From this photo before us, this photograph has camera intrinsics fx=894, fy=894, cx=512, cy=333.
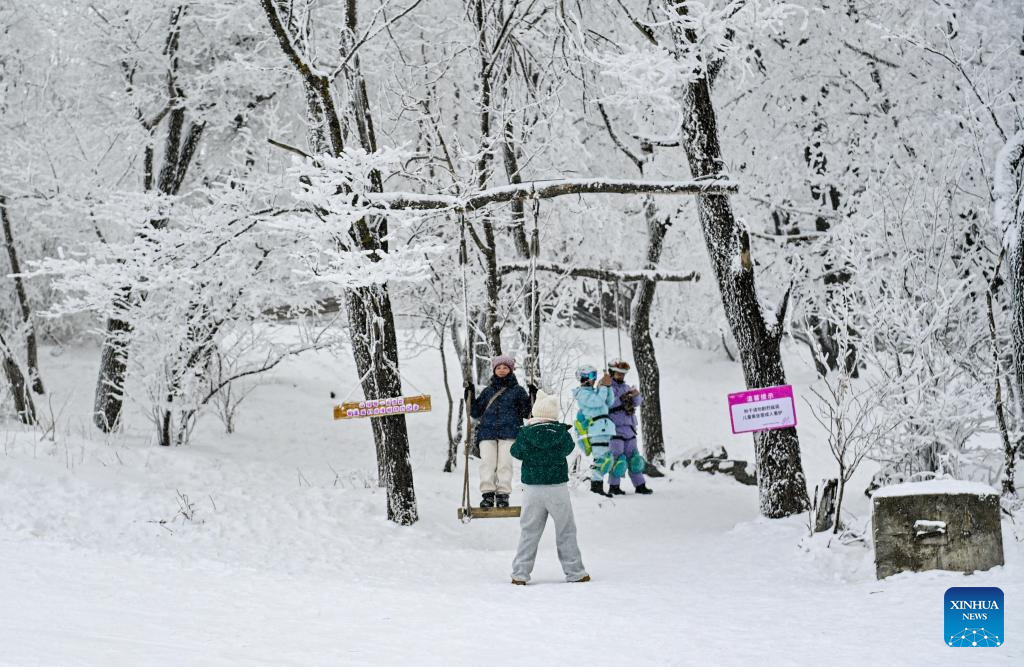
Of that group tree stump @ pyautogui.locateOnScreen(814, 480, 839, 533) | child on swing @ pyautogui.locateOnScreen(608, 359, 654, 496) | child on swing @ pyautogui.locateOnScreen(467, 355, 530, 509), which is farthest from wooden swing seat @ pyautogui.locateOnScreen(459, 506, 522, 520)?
child on swing @ pyautogui.locateOnScreen(608, 359, 654, 496)

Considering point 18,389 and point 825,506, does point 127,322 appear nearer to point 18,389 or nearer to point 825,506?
point 18,389

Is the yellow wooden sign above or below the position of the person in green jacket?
above

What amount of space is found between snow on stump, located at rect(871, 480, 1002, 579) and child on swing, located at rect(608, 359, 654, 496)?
5167 millimetres

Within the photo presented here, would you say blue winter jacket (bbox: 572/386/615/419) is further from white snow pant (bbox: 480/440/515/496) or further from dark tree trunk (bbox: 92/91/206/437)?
dark tree trunk (bbox: 92/91/206/437)

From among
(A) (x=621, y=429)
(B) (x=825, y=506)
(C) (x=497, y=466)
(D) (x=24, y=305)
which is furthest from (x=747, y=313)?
(D) (x=24, y=305)

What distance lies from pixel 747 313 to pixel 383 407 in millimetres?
3522

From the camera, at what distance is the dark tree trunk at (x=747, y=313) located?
27.5 feet

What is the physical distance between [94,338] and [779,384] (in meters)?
16.2

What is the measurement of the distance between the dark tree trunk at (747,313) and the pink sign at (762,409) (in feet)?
1.99

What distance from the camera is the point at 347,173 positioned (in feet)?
23.7

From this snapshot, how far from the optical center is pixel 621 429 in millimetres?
11328

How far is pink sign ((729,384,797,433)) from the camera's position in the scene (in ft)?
25.4

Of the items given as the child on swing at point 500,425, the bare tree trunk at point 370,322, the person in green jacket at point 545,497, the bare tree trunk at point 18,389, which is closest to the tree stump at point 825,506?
the person in green jacket at point 545,497

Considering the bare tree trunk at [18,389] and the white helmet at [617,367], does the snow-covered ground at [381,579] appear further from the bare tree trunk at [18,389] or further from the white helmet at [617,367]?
the white helmet at [617,367]
